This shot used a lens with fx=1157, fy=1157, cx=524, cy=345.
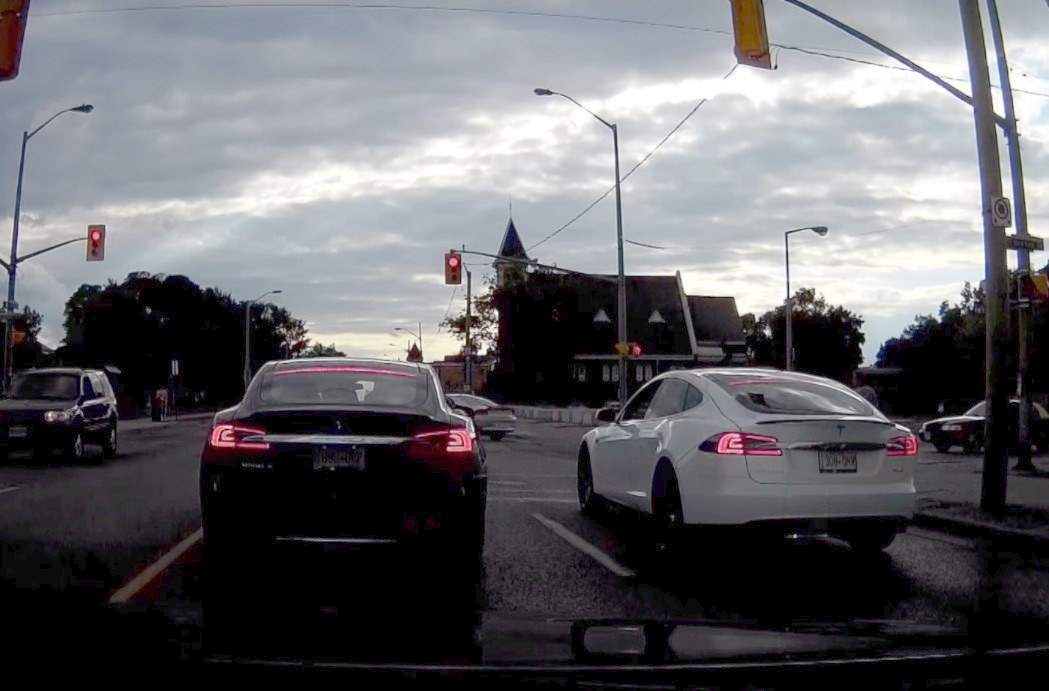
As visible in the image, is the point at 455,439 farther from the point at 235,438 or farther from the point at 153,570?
the point at 153,570

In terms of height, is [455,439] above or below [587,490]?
above

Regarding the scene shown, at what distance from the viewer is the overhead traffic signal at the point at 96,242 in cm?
3022

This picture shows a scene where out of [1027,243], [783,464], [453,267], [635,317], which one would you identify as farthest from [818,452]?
[635,317]

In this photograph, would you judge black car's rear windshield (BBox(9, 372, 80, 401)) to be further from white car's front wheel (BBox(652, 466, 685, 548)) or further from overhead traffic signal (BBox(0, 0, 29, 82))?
white car's front wheel (BBox(652, 466, 685, 548))

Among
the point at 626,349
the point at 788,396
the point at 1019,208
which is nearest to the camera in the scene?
the point at 788,396

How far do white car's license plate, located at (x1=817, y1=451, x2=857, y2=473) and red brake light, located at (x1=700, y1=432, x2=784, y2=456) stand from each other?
1.08 feet

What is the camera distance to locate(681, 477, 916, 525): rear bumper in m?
8.57

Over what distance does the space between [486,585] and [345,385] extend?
183 centimetres

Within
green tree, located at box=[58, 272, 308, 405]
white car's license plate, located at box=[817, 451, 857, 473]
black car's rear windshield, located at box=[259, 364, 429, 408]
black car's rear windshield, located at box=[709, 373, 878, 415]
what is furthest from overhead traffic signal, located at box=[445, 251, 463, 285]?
green tree, located at box=[58, 272, 308, 405]

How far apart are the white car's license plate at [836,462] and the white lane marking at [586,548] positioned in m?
→ 1.66

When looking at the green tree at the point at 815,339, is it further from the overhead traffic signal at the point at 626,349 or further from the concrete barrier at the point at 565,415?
the overhead traffic signal at the point at 626,349

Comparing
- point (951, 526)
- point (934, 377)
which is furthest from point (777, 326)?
point (951, 526)

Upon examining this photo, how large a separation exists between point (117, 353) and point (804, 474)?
82.7m

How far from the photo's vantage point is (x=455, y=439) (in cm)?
779
